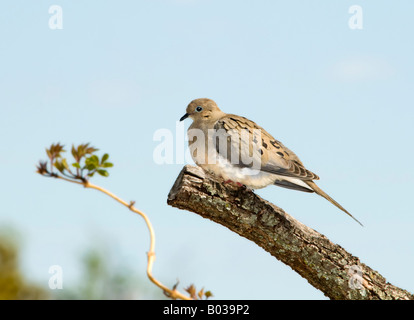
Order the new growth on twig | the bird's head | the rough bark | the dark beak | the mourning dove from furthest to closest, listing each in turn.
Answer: the dark beak < the bird's head < the mourning dove < the rough bark < the new growth on twig

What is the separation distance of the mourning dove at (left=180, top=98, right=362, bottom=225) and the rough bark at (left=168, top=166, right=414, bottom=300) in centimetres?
71

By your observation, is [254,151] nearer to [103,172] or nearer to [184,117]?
[184,117]

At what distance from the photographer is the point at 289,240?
15.9 feet

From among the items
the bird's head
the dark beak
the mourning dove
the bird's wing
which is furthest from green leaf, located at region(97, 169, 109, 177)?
the dark beak

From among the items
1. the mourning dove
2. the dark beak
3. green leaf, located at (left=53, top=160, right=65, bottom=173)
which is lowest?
green leaf, located at (left=53, top=160, right=65, bottom=173)

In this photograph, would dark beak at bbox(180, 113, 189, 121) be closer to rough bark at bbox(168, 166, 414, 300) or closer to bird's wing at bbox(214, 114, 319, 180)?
bird's wing at bbox(214, 114, 319, 180)

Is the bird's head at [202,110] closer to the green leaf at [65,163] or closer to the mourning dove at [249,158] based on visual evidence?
the mourning dove at [249,158]

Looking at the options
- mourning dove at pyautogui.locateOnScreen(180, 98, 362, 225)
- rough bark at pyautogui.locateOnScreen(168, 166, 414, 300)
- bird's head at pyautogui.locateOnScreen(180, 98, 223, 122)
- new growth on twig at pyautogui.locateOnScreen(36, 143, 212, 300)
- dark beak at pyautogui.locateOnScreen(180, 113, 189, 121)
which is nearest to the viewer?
new growth on twig at pyautogui.locateOnScreen(36, 143, 212, 300)

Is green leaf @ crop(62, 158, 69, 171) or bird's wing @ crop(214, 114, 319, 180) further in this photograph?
bird's wing @ crop(214, 114, 319, 180)

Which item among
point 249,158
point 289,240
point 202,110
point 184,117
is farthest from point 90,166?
point 184,117

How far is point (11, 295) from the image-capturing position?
42.1 feet

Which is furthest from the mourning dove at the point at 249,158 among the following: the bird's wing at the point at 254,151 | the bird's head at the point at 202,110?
the bird's head at the point at 202,110

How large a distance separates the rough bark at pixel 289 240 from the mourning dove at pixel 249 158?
0.71 metres

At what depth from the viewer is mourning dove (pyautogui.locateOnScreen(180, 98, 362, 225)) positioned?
18.7 feet
